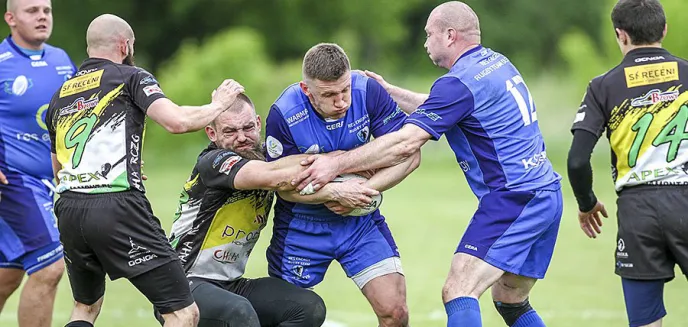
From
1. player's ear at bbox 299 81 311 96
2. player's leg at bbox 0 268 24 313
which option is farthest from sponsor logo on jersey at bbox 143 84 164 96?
player's leg at bbox 0 268 24 313

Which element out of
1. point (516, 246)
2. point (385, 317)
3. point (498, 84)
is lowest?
point (385, 317)

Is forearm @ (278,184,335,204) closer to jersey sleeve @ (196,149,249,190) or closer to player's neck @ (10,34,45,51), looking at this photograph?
jersey sleeve @ (196,149,249,190)

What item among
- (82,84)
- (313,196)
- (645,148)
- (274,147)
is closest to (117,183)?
(82,84)

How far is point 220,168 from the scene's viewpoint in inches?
252

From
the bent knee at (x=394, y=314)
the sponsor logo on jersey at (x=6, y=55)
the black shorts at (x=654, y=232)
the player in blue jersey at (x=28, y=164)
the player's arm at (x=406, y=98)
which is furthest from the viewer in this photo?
the sponsor logo on jersey at (x=6, y=55)

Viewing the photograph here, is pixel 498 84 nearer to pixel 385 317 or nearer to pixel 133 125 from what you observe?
pixel 385 317

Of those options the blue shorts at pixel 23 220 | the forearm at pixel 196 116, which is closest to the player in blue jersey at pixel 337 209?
the forearm at pixel 196 116

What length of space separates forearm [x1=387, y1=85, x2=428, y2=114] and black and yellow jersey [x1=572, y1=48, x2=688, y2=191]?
1462 millimetres

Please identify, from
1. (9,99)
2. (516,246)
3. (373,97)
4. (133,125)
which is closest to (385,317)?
(516,246)

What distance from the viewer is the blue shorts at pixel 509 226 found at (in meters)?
6.25

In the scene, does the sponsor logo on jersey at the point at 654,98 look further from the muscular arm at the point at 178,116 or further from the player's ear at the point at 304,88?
the muscular arm at the point at 178,116

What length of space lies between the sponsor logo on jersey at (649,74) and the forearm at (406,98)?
164cm

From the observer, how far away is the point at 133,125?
20.1 ft

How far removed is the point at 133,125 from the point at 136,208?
0.51 m
